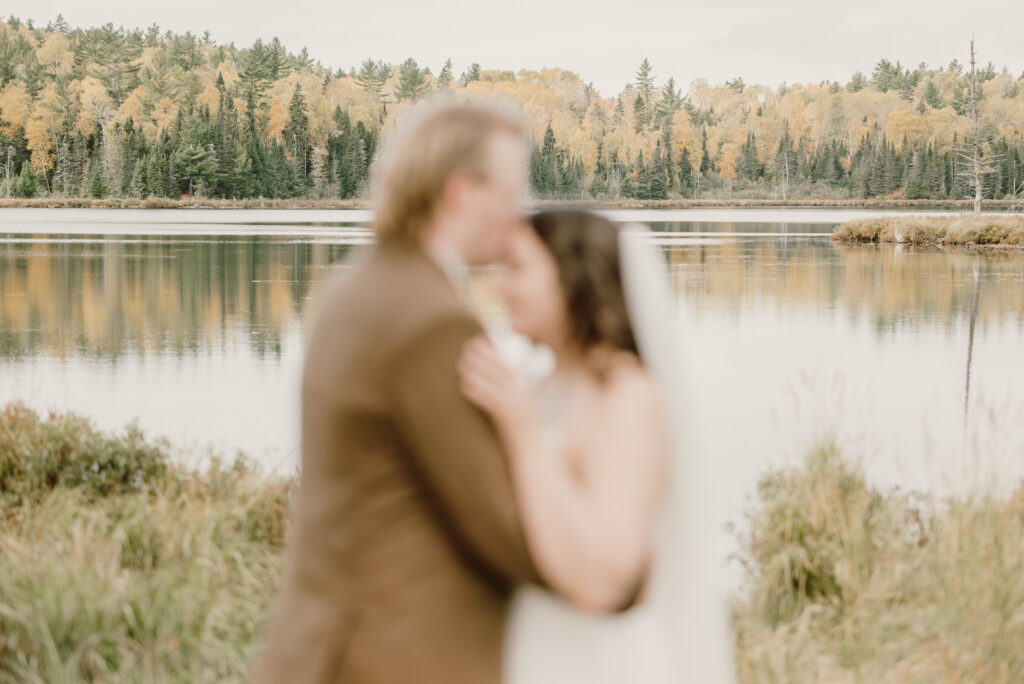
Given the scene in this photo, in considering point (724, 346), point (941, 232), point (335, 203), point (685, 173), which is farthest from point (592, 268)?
point (685, 173)

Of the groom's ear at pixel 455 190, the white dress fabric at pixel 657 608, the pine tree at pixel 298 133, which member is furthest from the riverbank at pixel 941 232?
the pine tree at pixel 298 133

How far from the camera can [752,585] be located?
751 centimetres

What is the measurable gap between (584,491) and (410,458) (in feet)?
1.16

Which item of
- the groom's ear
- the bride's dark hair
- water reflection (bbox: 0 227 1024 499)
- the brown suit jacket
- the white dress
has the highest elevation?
the groom's ear

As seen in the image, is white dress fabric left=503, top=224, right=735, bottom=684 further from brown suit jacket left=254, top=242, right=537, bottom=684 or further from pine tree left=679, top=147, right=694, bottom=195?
pine tree left=679, top=147, right=694, bottom=195

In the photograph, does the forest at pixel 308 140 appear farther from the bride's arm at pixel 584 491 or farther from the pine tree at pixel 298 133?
the bride's arm at pixel 584 491

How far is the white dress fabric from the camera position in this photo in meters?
2.35

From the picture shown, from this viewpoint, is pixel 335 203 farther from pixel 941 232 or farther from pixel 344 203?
pixel 941 232

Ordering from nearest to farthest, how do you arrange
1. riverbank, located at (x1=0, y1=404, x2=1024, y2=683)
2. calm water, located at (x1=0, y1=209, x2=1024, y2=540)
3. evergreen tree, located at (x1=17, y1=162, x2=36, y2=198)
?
riverbank, located at (x1=0, y1=404, x2=1024, y2=683) → calm water, located at (x1=0, y1=209, x2=1024, y2=540) → evergreen tree, located at (x1=17, y1=162, x2=36, y2=198)

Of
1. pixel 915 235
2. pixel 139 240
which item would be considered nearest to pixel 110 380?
pixel 139 240

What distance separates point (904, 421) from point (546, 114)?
7317 inches

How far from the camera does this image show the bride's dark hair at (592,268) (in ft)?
7.73


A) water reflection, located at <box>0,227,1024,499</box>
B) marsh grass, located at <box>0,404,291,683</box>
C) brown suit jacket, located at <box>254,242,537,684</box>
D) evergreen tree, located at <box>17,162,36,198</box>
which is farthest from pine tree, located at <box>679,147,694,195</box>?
brown suit jacket, located at <box>254,242,537,684</box>

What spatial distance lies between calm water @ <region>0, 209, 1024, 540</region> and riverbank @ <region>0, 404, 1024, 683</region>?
1.82ft
